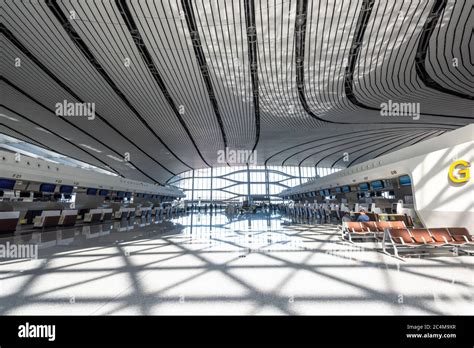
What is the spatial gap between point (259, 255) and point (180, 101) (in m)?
12.7

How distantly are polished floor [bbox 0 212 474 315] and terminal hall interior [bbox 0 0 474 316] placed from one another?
0.13 feet

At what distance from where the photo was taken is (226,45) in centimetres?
1005

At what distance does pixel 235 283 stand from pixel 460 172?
7459 millimetres

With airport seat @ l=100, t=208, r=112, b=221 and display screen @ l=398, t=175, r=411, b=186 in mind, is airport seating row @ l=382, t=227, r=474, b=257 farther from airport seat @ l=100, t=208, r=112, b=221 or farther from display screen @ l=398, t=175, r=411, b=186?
airport seat @ l=100, t=208, r=112, b=221

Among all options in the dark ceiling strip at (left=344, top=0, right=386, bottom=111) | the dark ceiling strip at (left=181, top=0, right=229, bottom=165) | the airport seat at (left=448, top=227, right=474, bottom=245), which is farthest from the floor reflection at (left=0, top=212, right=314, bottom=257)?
the dark ceiling strip at (left=344, top=0, right=386, bottom=111)

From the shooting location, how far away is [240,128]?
72.2ft

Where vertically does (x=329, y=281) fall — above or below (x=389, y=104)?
below

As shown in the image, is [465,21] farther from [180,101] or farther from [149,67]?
[180,101]

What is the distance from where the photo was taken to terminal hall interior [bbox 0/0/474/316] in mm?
3674

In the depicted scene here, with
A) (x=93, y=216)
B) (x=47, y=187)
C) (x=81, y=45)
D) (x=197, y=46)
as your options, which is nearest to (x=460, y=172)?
(x=197, y=46)

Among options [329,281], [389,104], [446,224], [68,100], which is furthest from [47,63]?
[389,104]

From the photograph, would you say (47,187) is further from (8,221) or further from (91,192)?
(91,192)
